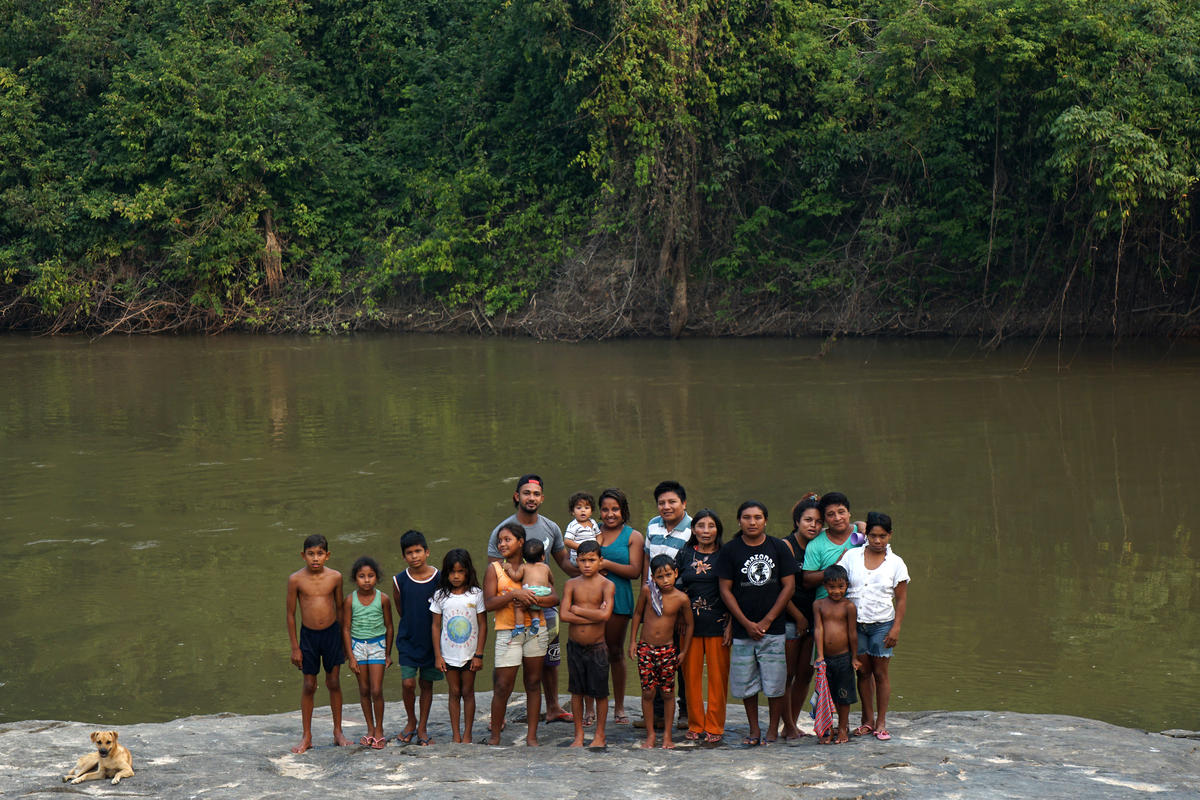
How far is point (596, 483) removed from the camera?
40.8 feet

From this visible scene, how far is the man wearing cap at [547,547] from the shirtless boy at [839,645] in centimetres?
121

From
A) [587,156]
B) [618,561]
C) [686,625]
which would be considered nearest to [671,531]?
[618,561]

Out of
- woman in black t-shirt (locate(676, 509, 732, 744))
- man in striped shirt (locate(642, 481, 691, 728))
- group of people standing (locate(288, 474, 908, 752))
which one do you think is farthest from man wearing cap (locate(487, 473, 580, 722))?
woman in black t-shirt (locate(676, 509, 732, 744))

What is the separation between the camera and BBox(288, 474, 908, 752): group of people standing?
5.94m

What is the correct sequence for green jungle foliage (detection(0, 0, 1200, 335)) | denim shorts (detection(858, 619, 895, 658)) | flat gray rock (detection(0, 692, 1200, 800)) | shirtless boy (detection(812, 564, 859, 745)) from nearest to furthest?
flat gray rock (detection(0, 692, 1200, 800)) → shirtless boy (detection(812, 564, 859, 745)) → denim shorts (detection(858, 619, 895, 658)) → green jungle foliage (detection(0, 0, 1200, 335))

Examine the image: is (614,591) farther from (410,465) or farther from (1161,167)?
(1161,167)

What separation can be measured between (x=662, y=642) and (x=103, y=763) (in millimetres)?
2383

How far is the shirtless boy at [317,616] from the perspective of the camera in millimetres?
6043

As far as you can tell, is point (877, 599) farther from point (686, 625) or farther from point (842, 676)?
point (686, 625)

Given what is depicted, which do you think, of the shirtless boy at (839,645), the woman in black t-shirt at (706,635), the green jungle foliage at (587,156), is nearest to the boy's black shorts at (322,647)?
the woman in black t-shirt at (706,635)

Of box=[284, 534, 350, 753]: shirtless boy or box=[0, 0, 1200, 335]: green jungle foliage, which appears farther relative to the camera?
box=[0, 0, 1200, 335]: green jungle foliage

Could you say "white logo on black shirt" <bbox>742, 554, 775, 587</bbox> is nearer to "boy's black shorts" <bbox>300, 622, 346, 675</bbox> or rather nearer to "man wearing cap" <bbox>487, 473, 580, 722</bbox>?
"man wearing cap" <bbox>487, 473, 580, 722</bbox>

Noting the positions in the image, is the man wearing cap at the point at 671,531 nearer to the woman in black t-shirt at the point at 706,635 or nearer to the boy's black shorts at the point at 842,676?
the woman in black t-shirt at the point at 706,635

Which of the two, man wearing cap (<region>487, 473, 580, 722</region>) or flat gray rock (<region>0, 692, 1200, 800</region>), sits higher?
man wearing cap (<region>487, 473, 580, 722</region>)
